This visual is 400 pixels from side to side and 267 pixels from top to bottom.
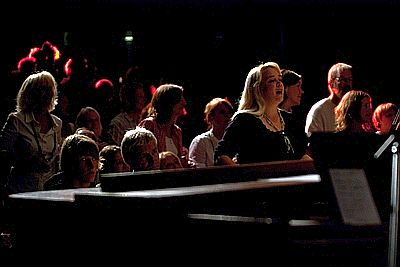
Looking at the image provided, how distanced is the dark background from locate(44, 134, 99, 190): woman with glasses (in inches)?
229

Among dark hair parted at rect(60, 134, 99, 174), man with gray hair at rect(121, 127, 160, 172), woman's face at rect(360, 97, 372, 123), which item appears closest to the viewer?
dark hair parted at rect(60, 134, 99, 174)

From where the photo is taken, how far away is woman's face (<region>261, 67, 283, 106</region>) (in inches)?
205

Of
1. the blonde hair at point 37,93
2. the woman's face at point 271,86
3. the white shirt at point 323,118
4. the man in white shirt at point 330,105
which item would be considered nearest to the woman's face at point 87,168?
the blonde hair at point 37,93

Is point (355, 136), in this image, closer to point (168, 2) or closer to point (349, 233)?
point (349, 233)

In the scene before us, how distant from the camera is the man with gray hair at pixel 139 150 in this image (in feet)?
15.7

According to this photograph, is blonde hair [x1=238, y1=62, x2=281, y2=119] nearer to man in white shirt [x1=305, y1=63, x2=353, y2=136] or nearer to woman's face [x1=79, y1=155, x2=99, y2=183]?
woman's face [x1=79, y1=155, x2=99, y2=183]

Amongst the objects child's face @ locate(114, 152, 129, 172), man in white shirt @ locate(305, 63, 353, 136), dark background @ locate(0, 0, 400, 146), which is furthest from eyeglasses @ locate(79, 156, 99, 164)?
dark background @ locate(0, 0, 400, 146)

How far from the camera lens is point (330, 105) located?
690 centimetres

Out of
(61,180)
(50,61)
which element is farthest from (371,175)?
(50,61)

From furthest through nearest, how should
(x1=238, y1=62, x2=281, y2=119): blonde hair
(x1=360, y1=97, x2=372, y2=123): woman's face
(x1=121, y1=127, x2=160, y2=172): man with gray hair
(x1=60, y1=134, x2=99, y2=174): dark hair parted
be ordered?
(x1=360, y1=97, x2=372, y2=123): woman's face, (x1=238, y1=62, x2=281, y2=119): blonde hair, (x1=121, y1=127, x2=160, y2=172): man with gray hair, (x1=60, y1=134, x2=99, y2=174): dark hair parted

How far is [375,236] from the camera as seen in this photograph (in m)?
2.90

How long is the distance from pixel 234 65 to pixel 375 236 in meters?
8.38

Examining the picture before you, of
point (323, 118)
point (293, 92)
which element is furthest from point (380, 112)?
point (293, 92)

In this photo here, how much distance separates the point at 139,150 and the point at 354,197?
211cm
